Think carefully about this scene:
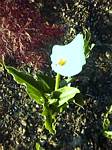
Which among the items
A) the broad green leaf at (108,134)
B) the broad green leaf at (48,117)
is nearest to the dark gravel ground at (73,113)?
the broad green leaf at (108,134)

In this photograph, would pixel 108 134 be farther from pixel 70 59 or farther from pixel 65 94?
pixel 70 59

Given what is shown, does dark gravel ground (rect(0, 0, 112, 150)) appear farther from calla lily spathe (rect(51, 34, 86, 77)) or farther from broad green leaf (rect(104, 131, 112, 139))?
calla lily spathe (rect(51, 34, 86, 77))

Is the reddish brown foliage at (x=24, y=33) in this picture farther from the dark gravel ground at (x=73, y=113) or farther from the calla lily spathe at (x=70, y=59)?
the calla lily spathe at (x=70, y=59)

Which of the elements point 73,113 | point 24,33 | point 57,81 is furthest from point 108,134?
point 24,33

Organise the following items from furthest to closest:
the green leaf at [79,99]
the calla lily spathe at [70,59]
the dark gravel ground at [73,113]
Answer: the dark gravel ground at [73,113] < the green leaf at [79,99] < the calla lily spathe at [70,59]

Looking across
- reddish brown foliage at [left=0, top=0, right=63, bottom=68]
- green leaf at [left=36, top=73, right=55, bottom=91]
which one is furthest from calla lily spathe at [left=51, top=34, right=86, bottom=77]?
reddish brown foliage at [left=0, top=0, right=63, bottom=68]
